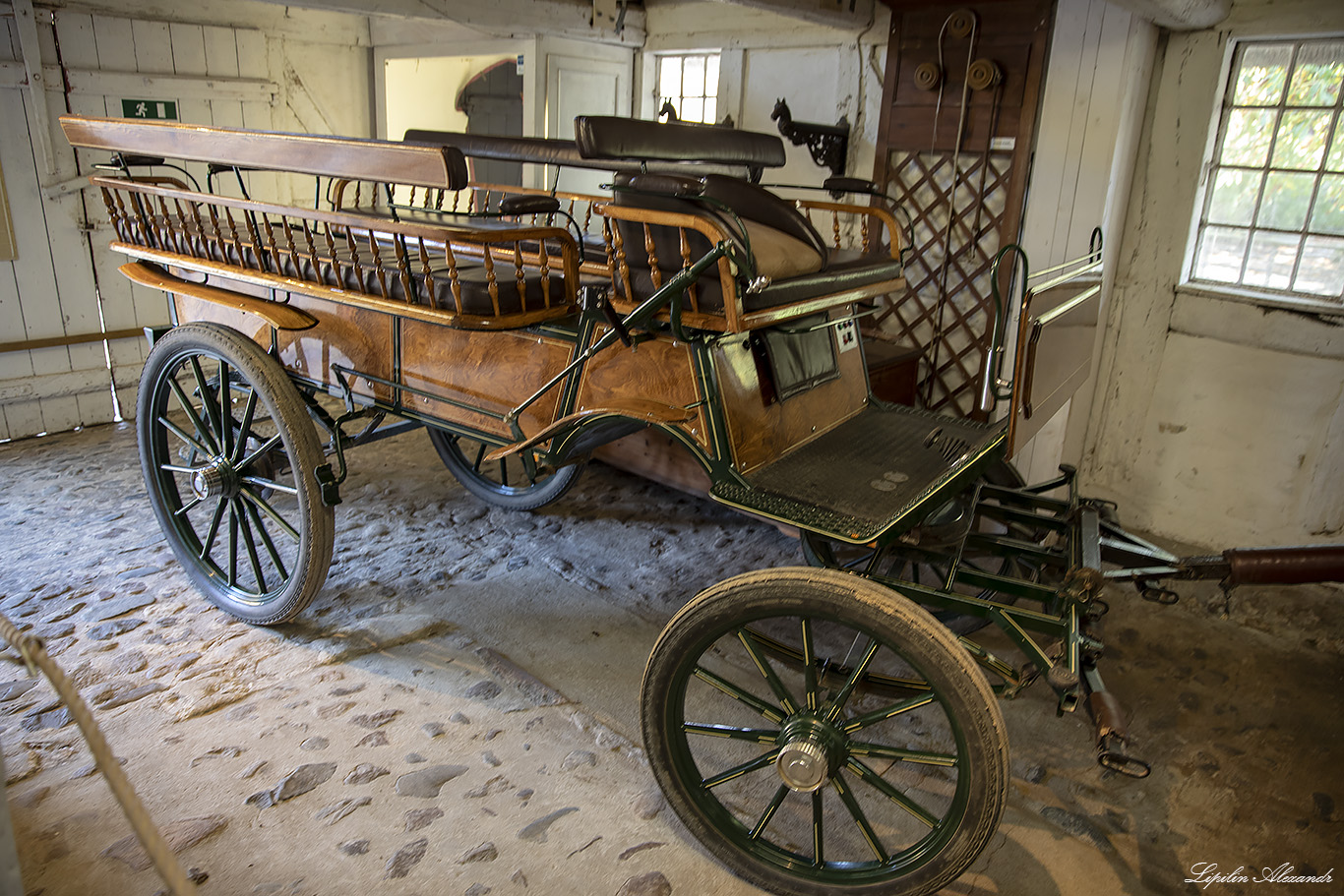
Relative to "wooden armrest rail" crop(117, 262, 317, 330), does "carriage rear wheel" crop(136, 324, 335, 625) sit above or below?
below

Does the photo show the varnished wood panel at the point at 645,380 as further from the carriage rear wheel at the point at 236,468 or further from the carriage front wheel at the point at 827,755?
the carriage rear wheel at the point at 236,468

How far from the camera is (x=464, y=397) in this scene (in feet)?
8.43

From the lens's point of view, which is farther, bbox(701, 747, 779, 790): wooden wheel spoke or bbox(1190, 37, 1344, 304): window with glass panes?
bbox(1190, 37, 1344, 304): window with glass panes

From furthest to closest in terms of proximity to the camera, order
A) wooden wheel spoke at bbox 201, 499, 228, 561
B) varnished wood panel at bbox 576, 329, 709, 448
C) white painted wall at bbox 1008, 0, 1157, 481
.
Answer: white painted wall at bbox 1008, 0, 1157, 481 < wooden wheel spoke at bbox 201, 499, 228, 561 < varnished wood panel at bbox 576, 329, 709, 448

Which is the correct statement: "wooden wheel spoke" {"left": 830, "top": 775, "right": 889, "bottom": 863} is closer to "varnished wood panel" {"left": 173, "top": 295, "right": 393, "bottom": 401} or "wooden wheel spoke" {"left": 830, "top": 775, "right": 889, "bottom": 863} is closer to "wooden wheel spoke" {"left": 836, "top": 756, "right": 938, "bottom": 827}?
"wooden wheel spoke" {"left": 836, "top": 756, "right": 938, "bottom": 827}

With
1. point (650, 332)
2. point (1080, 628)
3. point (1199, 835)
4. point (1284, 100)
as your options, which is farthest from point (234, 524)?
point (1284, 100)

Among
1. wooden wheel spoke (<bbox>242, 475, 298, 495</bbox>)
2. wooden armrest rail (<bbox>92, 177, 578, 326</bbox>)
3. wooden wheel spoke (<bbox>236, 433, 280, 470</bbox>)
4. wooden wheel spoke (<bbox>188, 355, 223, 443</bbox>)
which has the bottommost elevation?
wooden wheel spoke (<bbox>242, 475, 298, 495</bbox>)

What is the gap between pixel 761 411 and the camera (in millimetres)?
2289

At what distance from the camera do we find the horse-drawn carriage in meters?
1.78

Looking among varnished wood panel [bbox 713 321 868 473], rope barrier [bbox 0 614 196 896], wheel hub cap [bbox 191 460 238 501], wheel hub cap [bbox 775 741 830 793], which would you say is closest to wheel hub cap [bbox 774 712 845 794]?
wheel hub cap [bbox 775 741 830 793]

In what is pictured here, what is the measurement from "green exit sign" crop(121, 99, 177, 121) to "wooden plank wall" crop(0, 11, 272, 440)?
0.03 metres

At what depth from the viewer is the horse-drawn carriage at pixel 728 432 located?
70.2 inches

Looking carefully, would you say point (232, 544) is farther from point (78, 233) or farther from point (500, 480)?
point (78, 233)

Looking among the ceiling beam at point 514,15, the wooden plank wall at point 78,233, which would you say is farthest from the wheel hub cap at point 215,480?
the wooden plank wall at point 78,233
